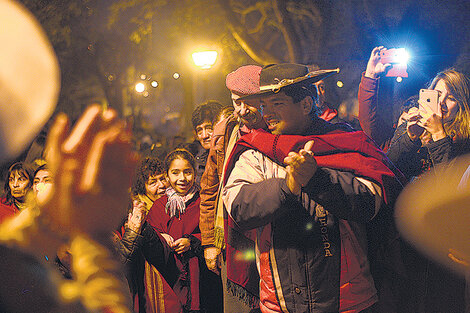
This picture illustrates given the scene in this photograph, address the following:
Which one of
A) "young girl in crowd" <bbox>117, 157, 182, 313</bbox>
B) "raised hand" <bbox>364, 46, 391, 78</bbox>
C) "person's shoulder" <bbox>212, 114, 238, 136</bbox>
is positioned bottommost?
"young girl in crowd" <bbox>117, 157, 182, 313</bbox>

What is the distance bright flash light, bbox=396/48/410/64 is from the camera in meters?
3.77

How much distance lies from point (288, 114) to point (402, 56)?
1.28 m

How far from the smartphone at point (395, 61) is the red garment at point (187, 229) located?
176 centimetres

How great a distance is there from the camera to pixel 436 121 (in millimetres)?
3484

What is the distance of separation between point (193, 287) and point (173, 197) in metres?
0.72

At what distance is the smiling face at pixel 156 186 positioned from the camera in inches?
174

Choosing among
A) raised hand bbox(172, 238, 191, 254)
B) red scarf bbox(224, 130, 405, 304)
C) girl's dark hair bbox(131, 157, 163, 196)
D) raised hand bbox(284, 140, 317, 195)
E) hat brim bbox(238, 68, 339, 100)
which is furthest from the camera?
girl's dark hair bbox(131, 157, 163, 196)

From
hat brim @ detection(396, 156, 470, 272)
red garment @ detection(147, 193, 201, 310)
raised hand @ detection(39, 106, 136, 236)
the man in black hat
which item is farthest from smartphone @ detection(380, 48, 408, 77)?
raised hand @ detection(39, 106, 136, 236)

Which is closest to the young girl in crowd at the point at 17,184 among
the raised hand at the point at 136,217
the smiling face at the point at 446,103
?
the raised hand at the point at 136,217

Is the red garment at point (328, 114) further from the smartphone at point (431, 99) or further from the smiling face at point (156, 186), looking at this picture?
the smiling face at point (156, 186)

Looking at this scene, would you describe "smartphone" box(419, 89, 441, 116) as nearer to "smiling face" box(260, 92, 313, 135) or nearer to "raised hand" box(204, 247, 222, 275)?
"smiling face" box(260, 92, 313, 135)

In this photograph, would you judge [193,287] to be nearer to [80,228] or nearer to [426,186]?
[426,186]

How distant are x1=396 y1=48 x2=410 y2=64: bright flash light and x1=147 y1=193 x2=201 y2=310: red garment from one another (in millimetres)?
1861

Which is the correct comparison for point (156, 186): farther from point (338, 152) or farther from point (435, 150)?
point (435, 150)
